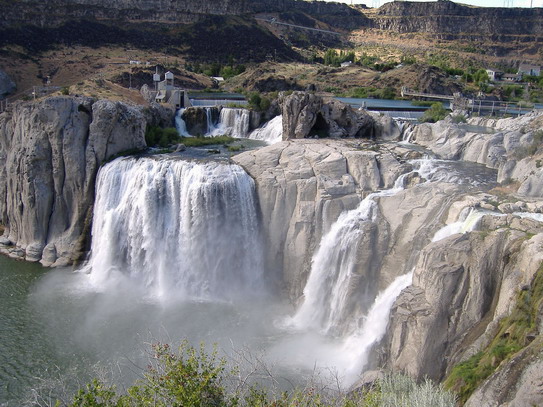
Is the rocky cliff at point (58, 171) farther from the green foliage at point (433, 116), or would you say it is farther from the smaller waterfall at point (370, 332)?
the green foliage at point (433, 116)

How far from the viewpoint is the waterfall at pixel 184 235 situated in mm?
25109

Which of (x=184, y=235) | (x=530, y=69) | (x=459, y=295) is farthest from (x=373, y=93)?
(x=459, y=295)

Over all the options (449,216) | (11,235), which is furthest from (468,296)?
(11,235)

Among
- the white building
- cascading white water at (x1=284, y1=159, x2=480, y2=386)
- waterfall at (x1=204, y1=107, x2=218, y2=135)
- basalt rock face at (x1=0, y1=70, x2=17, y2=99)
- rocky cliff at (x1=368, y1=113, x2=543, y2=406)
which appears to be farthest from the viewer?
the white building

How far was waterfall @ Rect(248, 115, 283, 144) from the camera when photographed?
3959cm

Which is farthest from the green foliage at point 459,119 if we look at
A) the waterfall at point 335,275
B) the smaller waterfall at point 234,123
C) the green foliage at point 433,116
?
the waterfall at point 335,275

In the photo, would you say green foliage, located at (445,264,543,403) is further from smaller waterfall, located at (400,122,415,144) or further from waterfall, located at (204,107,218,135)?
waterfall, located at (204,107,218,135)

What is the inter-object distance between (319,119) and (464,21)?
102 m

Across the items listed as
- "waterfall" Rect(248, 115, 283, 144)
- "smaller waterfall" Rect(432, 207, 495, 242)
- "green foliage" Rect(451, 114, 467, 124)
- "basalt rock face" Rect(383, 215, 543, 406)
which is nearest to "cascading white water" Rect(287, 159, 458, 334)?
"smaller waterfall" Rect(432, 207, 495, 242)

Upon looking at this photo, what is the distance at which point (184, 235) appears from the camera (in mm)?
25484

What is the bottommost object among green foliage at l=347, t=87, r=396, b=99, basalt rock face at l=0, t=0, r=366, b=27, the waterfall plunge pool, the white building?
the waterfall plunge pool

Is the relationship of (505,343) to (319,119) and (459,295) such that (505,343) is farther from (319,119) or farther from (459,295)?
(319,119)

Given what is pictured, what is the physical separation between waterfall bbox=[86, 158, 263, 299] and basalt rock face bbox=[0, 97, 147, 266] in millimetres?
2502

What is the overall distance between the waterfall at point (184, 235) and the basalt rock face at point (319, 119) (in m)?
9.84
